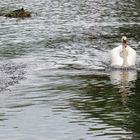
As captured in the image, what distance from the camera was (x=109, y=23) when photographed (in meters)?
49.5

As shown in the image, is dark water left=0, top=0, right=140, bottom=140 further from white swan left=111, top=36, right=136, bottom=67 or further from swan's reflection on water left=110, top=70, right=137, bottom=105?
white swan left=111, top=36, right=136, bottom=67

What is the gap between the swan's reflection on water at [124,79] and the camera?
877 inches

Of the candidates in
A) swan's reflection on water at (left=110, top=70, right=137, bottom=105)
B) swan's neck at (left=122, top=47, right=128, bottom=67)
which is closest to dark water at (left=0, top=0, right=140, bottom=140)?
swan's reflection on water at (left=110, top=70, right=137, bottom=105)

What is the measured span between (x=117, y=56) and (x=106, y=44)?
7.87 m

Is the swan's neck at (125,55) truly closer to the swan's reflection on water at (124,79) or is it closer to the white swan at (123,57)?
the white swan at (123,57)

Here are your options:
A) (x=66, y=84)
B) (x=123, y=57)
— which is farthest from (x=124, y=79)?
(x=123, y=57)

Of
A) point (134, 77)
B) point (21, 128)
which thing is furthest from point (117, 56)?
point (21, 128)

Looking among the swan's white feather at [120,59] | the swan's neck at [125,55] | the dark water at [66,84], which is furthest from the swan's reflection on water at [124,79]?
the swan's white feather at [120,59]

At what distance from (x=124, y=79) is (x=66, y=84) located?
317 cm

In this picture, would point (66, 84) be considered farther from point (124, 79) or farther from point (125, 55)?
point (125, 55)

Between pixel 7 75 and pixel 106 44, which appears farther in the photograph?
pixel 106 44

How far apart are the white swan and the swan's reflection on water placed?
0.88 metres

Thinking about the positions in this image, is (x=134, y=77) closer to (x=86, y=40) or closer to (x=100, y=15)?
(x=86, y=40)

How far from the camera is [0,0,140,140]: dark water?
56.3 feet
